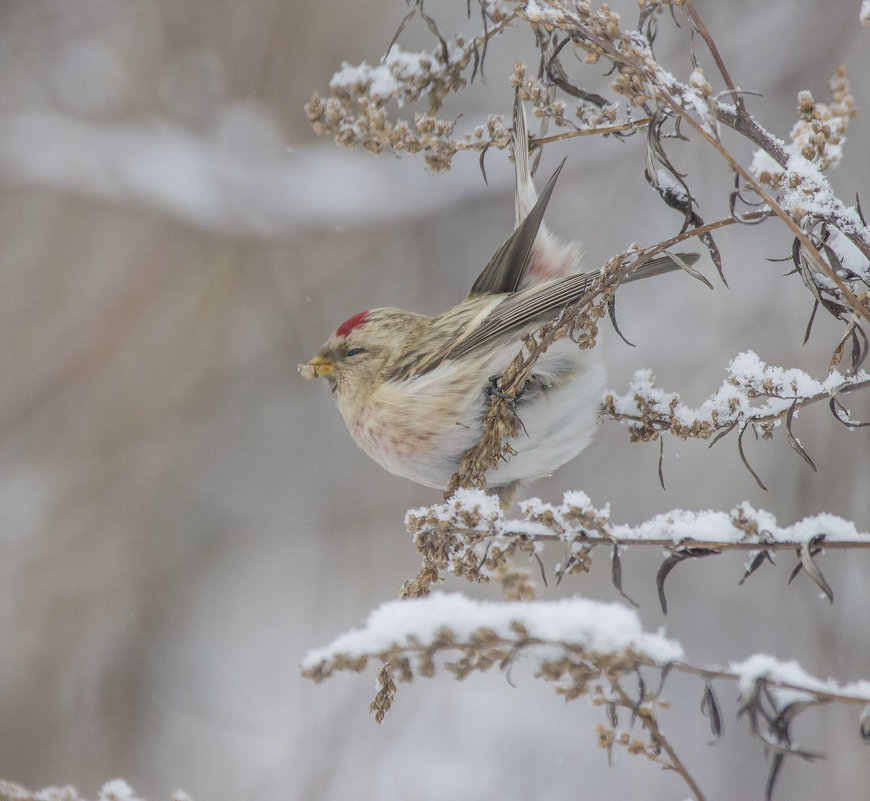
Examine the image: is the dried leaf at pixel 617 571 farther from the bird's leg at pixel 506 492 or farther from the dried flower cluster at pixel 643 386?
the bird's leg at pixel 506 492

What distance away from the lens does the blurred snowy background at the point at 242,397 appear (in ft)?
16.7

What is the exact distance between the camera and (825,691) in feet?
2.76

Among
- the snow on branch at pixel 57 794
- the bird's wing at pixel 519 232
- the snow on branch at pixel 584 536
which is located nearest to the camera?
the snow on branch at pixel 584 536

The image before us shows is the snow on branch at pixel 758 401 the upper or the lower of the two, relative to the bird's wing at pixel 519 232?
lower

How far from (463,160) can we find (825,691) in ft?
17.6

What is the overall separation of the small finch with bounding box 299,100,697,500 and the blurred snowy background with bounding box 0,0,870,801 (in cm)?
260

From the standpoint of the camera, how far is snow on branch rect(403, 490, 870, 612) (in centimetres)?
100

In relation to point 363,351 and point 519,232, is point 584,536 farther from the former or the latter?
point 363,351

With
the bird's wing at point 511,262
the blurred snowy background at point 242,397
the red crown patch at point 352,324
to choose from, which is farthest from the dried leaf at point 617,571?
the blurred snowy background at point 242,397

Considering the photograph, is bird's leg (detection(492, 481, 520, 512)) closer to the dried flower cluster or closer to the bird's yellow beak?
the bird's yellow beak

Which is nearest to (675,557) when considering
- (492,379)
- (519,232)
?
(492,379)

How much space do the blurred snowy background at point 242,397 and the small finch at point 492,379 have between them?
2.60 meters

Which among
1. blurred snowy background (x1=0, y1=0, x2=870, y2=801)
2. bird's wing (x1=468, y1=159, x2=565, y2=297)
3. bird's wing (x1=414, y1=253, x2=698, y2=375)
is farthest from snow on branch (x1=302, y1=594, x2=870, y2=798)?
blurred snowy background (x1=0, y1=0, x2=870, y2=801)

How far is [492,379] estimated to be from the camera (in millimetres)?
2172
